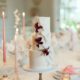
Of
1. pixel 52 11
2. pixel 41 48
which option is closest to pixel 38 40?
pixel 41 48

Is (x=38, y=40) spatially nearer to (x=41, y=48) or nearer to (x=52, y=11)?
(x=41, y=48)

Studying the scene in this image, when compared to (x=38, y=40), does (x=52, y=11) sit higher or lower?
higher

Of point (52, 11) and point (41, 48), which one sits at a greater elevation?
point (52, 11)

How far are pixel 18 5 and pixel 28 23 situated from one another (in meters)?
0.52

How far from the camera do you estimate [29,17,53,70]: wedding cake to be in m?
1.15

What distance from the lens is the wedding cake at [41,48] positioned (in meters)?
1.15

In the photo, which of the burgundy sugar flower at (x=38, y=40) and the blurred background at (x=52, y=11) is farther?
the blurred background at (x=52, y=11)

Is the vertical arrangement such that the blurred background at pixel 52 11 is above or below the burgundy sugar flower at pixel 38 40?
above

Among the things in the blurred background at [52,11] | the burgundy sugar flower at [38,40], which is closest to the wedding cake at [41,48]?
the burgundy sugar flower at [38,40]

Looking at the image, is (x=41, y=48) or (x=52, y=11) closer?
(x=41, y=48)

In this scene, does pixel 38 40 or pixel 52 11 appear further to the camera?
pixel 52 11

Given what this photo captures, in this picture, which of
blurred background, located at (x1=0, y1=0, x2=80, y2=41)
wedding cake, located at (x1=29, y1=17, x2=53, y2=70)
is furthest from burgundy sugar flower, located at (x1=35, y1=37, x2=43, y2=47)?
blurred background, located at (x1=0, y1=0, x2=80, y2=41)

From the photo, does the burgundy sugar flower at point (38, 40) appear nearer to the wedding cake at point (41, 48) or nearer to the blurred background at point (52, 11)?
the wedding cake at point (41, 48)

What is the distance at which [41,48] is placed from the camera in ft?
3.81
